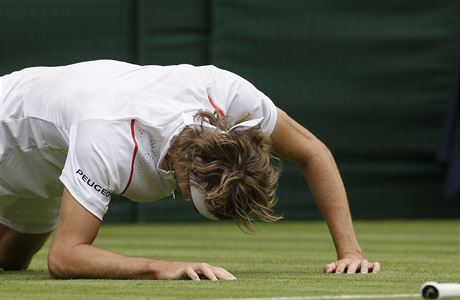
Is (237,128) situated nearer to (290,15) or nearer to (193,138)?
(193,138)

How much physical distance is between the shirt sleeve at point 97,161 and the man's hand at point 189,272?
310 millimetres

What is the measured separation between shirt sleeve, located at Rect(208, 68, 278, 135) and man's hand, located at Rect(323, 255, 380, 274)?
0.61m

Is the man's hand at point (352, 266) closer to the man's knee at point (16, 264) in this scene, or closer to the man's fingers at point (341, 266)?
the man's fingers at point (341, 266)

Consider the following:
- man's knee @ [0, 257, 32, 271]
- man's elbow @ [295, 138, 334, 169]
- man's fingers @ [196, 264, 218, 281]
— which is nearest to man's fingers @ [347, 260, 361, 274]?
man's elbow @ [295, 138, 334, 169]

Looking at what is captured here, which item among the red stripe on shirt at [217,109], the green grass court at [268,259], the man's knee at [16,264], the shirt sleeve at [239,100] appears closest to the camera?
the green grass court at [268,259]

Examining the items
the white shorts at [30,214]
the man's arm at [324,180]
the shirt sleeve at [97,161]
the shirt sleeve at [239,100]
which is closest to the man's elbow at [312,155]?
the man's arm at [324,180]

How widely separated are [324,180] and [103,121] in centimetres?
118

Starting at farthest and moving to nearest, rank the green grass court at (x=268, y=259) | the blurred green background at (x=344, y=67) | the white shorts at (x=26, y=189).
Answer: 1. the blurred green background at (x=344, y=67)
2. the white shorts at (x=26, y=189)
3. the green grass court at (x=268, y=259)

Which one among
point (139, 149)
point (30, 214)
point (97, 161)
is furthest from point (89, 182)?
point (30, 214)

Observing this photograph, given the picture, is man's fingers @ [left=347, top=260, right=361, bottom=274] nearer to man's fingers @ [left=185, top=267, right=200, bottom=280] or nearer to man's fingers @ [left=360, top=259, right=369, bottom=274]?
man's fingers @ [left=360, top=259, right=369, bottom=274]

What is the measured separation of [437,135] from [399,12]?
1.17m

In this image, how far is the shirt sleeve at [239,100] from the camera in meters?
4.56

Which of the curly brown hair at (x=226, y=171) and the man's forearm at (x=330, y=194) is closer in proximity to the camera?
the curly brown hair at (x=226, y=171)

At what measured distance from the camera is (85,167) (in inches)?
164
